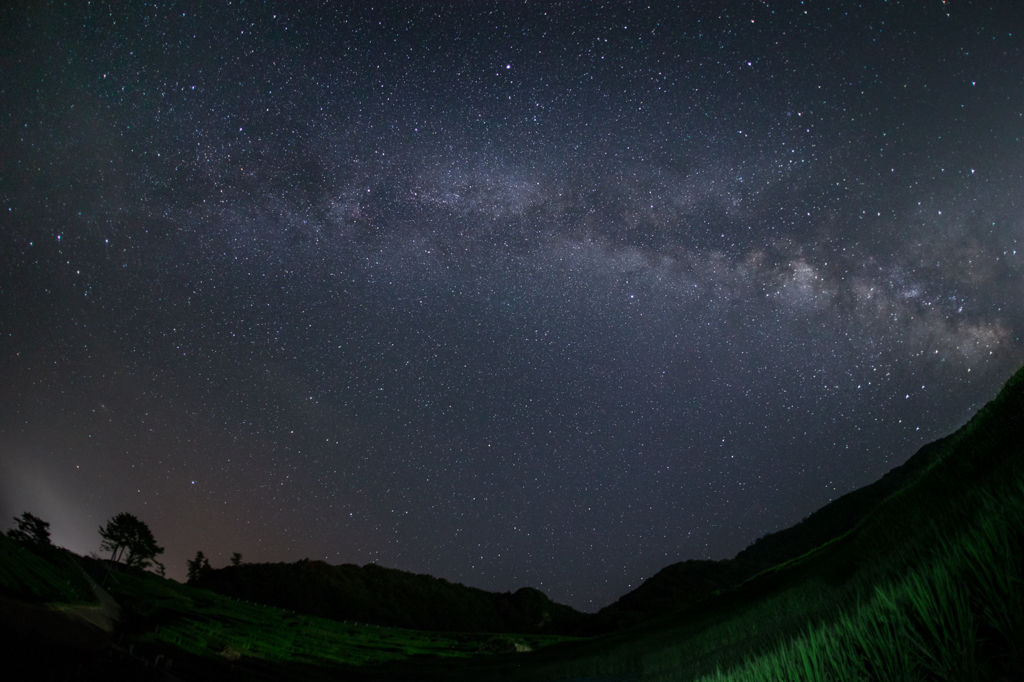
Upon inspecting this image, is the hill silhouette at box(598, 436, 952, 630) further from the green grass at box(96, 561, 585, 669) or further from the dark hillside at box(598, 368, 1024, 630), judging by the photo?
the green grass at box(96, 561, 585, 669)

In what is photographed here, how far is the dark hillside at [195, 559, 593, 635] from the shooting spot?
87.5 metres

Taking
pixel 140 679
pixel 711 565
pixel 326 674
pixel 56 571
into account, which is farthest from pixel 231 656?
pixel 711 565

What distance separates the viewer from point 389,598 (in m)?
98.3

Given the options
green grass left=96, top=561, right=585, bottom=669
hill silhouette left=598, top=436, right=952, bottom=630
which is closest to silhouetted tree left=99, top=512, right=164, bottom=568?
green grass left=96, top=561, right=585, bottom=669

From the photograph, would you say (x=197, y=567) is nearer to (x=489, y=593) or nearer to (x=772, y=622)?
(x=489, y=593)

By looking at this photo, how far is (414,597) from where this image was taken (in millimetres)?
101125

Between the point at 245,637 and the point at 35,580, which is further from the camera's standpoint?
the point at 245,637

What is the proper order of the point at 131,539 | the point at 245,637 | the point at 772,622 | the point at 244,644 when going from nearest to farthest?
the point at 772,622 < the point at 244,644 < the point at 245,637 < the point at 131,539

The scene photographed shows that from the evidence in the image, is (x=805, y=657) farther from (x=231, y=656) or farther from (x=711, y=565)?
(x=711, y=565)

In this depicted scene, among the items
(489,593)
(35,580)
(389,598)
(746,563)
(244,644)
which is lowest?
(489,593)

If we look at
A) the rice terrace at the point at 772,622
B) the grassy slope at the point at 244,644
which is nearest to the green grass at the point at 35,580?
the rice terrace at the point at 772,622

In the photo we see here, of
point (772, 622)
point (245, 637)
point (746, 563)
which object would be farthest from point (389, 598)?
point (772, 622)

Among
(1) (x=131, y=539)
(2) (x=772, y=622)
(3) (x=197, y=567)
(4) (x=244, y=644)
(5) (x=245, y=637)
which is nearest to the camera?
(2) (x=772, y=622)

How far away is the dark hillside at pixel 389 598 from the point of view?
87.5 m
